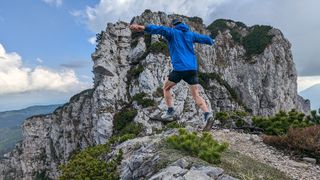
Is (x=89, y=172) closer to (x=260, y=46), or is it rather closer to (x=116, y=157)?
(x=116, y=157)

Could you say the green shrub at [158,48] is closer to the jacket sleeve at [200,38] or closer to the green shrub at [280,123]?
the green shrub at [280,123]

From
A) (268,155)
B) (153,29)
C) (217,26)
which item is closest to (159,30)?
(153,29)

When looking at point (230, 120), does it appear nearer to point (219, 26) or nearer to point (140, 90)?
point (140, 90)

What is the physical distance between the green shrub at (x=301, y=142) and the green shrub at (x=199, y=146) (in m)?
3.27

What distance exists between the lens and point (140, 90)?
81.3 meters

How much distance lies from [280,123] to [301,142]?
3969 mm

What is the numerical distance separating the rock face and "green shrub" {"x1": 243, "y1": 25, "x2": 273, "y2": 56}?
1400 millimetres

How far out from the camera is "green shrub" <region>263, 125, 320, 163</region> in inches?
494

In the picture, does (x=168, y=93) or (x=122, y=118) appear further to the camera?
(x=122, y=118)

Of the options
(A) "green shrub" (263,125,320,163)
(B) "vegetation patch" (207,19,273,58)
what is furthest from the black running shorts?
(B) "vegetation patch" (207,19,273,58)

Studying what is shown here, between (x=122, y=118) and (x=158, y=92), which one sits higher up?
(x=158, y=92)

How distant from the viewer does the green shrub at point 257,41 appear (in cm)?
12125

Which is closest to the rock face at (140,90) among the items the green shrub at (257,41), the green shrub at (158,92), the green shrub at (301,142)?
the green shrub at (158,92)

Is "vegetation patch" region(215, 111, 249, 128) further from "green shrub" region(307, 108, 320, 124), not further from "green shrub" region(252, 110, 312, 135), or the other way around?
"green shrub" region(307, 108, 320, 124)
